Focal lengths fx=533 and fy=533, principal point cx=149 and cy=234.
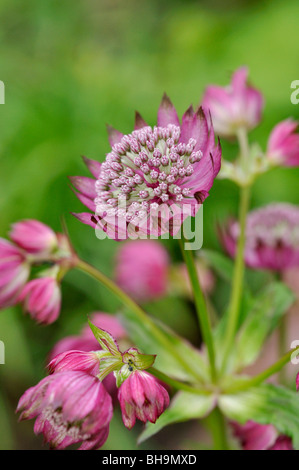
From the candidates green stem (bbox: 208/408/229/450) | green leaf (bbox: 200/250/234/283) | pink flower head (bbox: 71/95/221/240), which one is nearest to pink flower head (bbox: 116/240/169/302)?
green leaf (bbox: 200/250/234/283)

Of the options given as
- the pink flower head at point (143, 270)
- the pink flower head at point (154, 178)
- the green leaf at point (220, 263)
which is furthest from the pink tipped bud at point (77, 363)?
the pink flower head at point (143, 270)

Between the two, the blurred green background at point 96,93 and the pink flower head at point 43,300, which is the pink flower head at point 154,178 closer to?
the pink flower head at point 43,300

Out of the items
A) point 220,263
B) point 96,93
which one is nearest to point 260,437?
point 220,263

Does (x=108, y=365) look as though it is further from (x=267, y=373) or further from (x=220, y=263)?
(x=220, y=263)

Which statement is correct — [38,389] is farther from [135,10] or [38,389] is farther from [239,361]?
[135,10]

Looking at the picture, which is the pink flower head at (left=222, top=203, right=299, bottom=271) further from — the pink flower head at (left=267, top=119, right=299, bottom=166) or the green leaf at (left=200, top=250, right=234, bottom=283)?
the pink flower head at (left=267, top=119, right=299, bottom=166)

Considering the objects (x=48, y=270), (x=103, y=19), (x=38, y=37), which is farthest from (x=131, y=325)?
(x=103, y=19)
